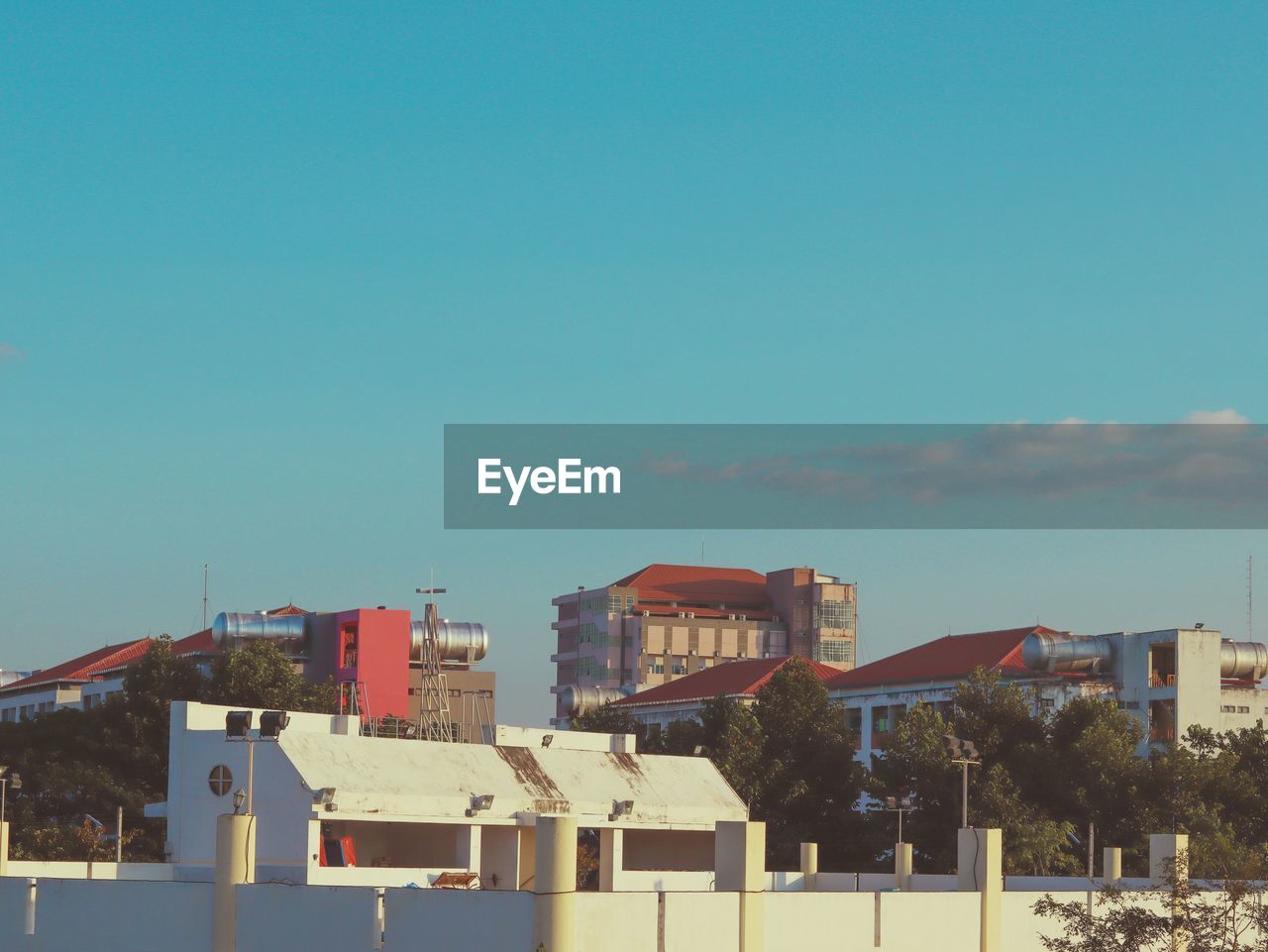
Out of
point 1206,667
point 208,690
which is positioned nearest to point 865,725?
point 1206,667

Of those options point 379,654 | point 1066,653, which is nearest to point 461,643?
point 379,654

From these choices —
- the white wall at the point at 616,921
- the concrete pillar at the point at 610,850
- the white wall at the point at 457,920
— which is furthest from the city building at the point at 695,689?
the white wall at the point at 457,920

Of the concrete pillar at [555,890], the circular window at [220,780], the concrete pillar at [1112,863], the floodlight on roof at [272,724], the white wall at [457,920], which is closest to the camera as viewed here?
the concrete pillar at [555,890]

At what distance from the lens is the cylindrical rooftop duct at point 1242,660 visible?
97.6 metres

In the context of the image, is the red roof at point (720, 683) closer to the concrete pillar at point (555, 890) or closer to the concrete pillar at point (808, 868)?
the concrete pillar at point (808, 868)

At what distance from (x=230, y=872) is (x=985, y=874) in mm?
16001

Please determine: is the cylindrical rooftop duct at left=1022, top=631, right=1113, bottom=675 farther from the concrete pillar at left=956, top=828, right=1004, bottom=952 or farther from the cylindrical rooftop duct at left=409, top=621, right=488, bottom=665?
the concrete pillar at left=956, top=828, right=1004, bottom=952

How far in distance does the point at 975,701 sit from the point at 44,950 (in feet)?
167

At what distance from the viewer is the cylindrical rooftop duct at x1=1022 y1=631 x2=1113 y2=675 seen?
97.5m

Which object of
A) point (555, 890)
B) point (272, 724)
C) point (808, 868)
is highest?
point (272, 724)

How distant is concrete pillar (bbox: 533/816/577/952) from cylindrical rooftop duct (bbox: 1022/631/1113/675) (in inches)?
2944

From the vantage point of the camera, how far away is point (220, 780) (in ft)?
168

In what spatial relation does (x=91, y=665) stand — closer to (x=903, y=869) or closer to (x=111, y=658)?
(x=111, y=658)

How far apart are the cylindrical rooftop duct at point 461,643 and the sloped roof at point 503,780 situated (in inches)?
2093
